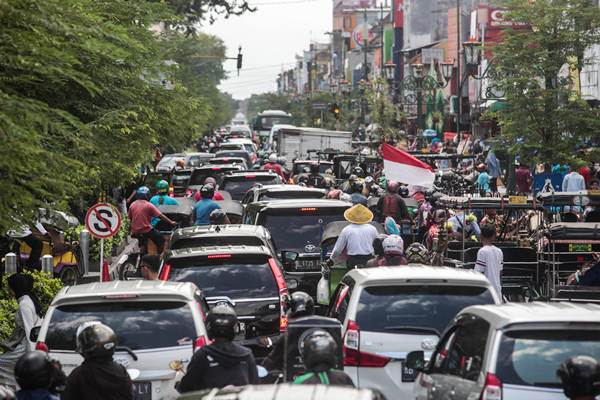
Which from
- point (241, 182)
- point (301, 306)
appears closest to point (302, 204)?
point (301, 306)

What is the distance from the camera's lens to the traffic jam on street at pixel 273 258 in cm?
844

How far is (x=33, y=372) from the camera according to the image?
7797 millimetres

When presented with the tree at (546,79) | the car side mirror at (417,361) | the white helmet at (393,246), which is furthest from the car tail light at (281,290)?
the tree at (546,79)

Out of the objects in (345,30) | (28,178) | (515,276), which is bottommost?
(515,276)

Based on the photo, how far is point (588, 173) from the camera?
31.9 meters

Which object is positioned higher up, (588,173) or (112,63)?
(112,63)

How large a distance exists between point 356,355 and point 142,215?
1118 cm

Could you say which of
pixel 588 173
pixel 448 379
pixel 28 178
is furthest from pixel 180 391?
pixel 588 173

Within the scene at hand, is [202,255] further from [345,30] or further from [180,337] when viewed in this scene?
[345,30]

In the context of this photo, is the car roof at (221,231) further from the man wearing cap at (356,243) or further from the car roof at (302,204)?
the car roof at (302,204)

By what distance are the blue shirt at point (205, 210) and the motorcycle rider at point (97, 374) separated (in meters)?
13.5

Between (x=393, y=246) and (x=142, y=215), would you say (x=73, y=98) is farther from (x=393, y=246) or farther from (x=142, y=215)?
(x=393, y=246)

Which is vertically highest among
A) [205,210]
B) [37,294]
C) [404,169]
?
[404,169]

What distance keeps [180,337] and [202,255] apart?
3.10 m
